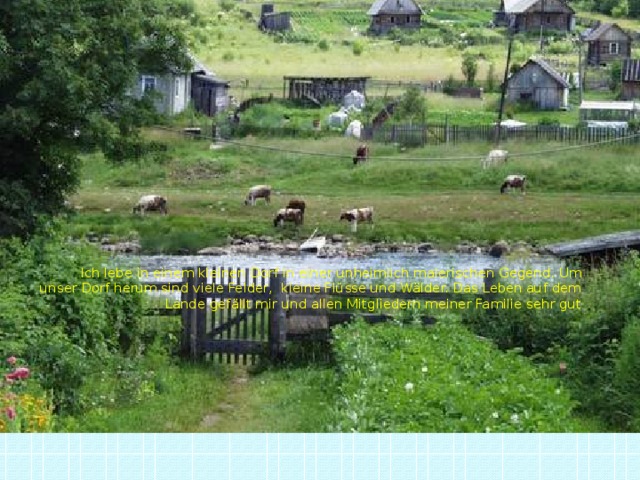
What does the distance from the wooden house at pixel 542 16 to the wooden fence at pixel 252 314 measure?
80.6m

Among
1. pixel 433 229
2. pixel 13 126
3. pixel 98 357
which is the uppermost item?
pixel 13 126

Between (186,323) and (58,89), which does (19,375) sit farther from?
(58,89)

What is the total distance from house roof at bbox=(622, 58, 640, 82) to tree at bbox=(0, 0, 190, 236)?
2032 inches

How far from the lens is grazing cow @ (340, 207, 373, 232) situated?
41000 millimetres

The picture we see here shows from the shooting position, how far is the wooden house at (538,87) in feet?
219

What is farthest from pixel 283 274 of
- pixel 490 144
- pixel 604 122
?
pixel 604 122

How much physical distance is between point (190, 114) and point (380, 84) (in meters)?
16.6

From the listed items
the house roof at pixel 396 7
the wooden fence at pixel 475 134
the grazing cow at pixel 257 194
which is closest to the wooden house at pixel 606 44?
the house roof at pixel 396 7

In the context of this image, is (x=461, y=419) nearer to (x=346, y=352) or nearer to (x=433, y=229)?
(x=346, y=352)

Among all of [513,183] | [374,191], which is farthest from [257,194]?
[513,183]

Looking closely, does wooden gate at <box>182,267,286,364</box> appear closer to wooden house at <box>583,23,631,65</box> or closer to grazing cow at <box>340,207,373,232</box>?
grazing cow at <box>340,207,373,232</box>

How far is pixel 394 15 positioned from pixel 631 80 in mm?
31407

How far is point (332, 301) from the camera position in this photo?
19422 mm

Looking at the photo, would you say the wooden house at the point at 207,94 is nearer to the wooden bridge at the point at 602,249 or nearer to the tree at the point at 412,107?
the tree at the point at 412,107
